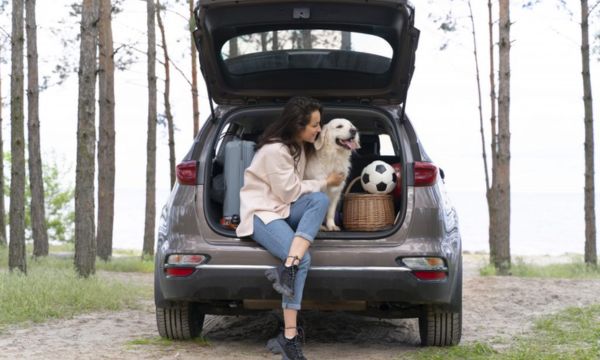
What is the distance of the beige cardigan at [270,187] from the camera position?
5.49m

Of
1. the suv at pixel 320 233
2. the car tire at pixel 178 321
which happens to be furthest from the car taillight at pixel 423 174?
the car tire at pixel 178 321

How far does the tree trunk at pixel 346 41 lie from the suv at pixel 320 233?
0.01 m

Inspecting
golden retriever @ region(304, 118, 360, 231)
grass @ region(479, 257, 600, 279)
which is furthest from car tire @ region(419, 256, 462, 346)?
grass @ region(479, 257, 600, 279)

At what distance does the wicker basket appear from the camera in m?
5.66

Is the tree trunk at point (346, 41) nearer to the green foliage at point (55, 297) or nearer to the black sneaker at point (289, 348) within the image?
the black sneaker at point (289, 348)

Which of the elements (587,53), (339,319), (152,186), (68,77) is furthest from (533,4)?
(339,319)

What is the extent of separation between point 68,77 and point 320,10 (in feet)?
56.8

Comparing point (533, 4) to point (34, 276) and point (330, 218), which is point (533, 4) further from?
point (330, 218)

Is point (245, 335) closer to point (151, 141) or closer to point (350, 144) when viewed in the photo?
point (350, 144)

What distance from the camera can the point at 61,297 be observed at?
8.65 meters

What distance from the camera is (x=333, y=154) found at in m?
5.77

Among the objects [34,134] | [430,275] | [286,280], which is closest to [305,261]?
[286,280]

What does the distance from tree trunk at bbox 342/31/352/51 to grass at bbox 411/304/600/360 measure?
2219mm

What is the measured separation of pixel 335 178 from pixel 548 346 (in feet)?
6.70
